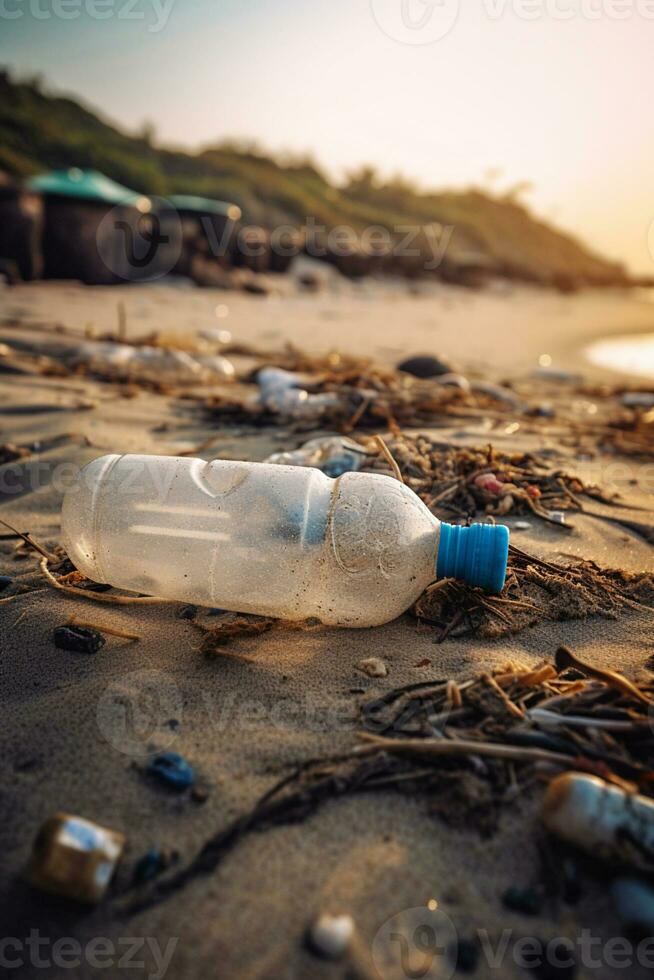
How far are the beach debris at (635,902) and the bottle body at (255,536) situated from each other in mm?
806

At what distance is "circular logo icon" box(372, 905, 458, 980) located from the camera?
3.11ft

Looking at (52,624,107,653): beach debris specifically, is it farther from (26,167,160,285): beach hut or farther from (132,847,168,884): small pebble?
(26,167,160,285): beach hut

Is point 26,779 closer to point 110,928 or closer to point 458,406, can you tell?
point 110,928

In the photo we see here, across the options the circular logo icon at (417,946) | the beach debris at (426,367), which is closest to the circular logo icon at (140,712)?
the circular logo icon at (417,946)

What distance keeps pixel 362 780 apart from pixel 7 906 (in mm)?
626

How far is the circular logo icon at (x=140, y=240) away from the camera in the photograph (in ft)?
30.0

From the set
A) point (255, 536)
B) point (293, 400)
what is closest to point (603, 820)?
point (255, 536)

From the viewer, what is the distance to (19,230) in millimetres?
8258

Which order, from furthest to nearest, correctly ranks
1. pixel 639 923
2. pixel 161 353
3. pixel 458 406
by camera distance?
pixel 161 353 < pixel 458 406 < pixel 639 923

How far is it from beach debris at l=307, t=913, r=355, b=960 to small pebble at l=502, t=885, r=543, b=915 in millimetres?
255

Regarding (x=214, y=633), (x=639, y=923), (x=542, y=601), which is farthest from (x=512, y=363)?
(x=639, y=923)

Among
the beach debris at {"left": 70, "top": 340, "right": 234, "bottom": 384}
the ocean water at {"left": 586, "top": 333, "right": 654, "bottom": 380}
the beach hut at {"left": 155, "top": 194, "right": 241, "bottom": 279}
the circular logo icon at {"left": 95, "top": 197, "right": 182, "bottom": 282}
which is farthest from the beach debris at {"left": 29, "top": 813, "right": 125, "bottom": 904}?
the beach hut at {"left": 155, "top": 194, "right": 241, "bottom": 279}

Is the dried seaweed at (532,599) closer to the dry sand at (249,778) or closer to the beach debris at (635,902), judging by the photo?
the dry sand at (249,778)

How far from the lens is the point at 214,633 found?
1.66 meters
